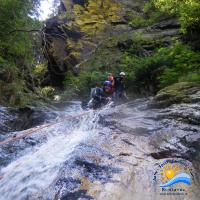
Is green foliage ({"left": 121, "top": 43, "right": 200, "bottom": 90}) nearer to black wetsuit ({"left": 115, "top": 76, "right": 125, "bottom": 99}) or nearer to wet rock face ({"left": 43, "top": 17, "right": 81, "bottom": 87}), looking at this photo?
black wetsuit ({"left": 115, "top": 76, "right": 125, "bottom": 99})

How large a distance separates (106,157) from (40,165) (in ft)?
4.93

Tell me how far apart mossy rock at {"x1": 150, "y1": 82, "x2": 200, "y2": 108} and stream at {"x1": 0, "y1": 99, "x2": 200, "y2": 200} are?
A: 0.91ft

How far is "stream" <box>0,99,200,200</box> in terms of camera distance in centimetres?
532

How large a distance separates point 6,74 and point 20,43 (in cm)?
266

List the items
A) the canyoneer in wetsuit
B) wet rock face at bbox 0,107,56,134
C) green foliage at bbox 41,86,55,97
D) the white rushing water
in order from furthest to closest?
1. green foliage at bbox 41,86,55,97
2. the canyoneer in wetsuit
3. wet rock face at bbox 0,107,56,134
4. the white rushing water

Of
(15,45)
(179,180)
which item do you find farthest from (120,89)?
(179,180)

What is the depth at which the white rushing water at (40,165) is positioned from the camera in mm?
5883

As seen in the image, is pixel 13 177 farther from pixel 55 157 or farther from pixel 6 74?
pixel 6 74

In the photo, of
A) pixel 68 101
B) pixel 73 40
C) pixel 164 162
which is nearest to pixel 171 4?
pixel 68 101

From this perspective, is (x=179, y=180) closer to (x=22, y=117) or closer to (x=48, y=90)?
(x=22, y=117)

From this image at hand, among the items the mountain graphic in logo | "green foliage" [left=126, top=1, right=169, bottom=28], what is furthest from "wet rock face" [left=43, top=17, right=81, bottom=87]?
the mountain graphic in logo

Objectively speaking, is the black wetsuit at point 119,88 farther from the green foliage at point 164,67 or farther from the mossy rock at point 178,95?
the mossy rock at point 178,95

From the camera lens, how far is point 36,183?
19.6ft

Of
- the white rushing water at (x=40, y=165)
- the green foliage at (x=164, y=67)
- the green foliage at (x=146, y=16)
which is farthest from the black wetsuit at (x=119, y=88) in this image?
the green foliage at (x=146, y=16)
